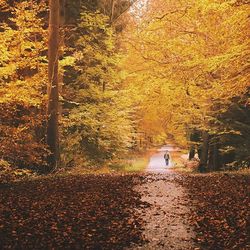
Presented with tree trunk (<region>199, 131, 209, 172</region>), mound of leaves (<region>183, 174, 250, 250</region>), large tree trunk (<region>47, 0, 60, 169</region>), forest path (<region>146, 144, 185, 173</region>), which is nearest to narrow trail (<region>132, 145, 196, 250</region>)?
mound of leaves (<region>183, 174, 250, 250</region>)

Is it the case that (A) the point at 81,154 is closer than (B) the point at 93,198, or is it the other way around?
(B) the point at 93,198

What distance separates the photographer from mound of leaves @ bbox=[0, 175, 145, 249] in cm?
704

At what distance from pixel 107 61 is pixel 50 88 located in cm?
692

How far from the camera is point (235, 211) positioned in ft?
29.7

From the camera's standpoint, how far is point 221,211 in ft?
29.9

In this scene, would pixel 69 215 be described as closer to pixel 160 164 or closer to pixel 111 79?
pixel 111 79

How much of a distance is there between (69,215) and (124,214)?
4.15 feet

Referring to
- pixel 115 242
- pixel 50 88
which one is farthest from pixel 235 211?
pixel 50 88

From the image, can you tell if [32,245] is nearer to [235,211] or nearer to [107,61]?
[235,211]

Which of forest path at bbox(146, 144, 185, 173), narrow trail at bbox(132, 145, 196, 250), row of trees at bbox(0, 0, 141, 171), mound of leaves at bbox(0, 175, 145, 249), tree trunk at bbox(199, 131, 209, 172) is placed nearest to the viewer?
mound of leaves at bbox(0, 175, 145, 249)

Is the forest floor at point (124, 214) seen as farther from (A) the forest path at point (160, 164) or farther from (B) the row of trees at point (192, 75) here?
(A) the forest path at point (160, 164)

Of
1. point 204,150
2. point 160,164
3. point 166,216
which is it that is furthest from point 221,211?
point 160,164

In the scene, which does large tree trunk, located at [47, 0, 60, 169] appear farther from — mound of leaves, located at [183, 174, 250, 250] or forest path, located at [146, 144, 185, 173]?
forest path, located at [146, 144, 185, 173]

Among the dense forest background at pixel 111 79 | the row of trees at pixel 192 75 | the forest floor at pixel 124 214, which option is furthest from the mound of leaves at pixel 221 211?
the row of trees at pixel 192 75
